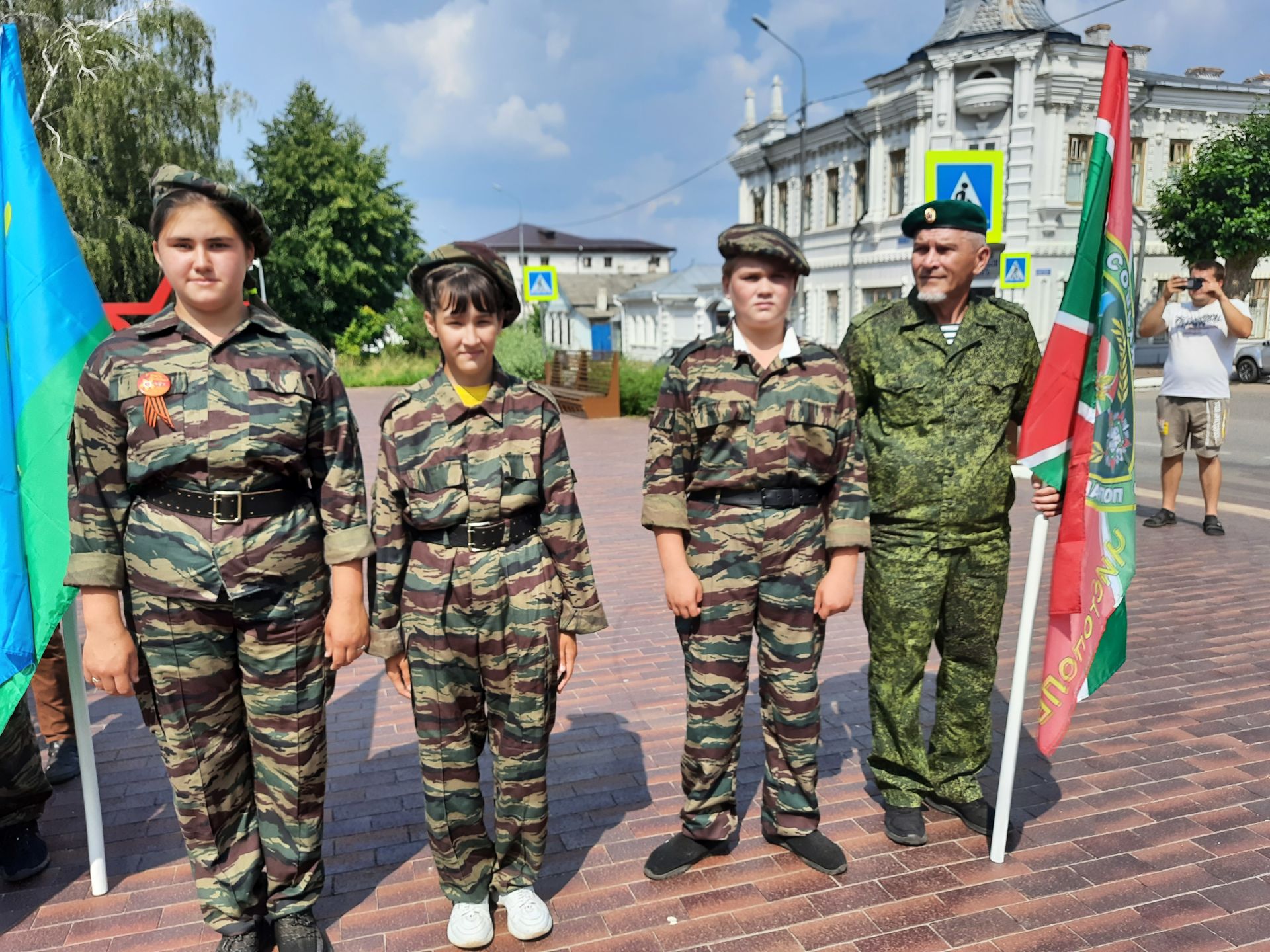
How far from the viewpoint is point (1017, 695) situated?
338 centimetres

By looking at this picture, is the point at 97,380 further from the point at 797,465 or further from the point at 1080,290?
the point at 1080,290

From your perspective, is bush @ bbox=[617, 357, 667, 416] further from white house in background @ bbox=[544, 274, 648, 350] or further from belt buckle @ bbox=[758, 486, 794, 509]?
white house in background @ bbox=[544, 274, 648, 350]

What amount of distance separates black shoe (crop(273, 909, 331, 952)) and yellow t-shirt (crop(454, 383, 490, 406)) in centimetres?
158

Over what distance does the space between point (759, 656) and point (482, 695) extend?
3.12ft

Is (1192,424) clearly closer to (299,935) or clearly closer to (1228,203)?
(299,935)

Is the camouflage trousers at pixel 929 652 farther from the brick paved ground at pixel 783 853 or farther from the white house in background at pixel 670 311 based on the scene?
the white house in background at pixel 670 311

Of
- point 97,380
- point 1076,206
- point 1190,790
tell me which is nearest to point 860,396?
point 1190,790

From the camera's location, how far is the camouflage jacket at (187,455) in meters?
2.60

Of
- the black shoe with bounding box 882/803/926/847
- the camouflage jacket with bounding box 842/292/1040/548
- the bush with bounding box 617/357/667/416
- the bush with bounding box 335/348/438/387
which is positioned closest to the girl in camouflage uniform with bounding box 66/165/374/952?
the camouflage jacket with bounding box 842/292/1040/548

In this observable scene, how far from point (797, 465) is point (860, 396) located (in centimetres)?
53

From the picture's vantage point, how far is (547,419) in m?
2.88

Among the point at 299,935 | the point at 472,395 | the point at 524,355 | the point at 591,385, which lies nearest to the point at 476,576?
the point at 472,395

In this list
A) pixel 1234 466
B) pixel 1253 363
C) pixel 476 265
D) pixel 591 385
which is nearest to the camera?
pixel 476 265

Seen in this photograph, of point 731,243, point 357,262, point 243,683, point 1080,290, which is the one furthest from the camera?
point 357,262
